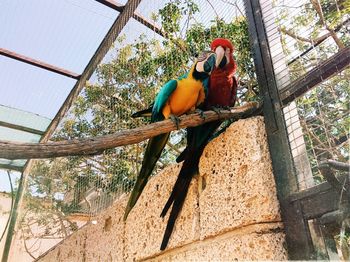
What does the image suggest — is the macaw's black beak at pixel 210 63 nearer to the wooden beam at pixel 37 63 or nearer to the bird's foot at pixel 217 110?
the bird's foot at pixel 217 110

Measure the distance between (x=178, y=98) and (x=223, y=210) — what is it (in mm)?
587

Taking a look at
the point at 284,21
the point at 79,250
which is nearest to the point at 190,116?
the point at 284,21

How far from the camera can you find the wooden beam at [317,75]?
108cm

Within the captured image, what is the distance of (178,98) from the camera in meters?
1.62

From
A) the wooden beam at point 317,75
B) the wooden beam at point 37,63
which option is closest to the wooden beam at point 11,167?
the wooden beam at point 37,63

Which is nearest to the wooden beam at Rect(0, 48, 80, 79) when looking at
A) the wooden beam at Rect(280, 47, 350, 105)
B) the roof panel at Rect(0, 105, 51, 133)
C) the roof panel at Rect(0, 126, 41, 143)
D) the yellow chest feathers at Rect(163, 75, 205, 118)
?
the roof panel at Rect(0, 105, 51, 133)

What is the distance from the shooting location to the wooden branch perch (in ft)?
3.76

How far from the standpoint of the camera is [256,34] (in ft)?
4.80

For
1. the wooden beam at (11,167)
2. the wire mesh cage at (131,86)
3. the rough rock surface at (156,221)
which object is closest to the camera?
the rough rock surface at (156,221)

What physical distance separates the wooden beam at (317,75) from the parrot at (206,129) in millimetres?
332

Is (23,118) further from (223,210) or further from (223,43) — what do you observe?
(223,210)

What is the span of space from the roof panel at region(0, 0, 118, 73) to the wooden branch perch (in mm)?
1542

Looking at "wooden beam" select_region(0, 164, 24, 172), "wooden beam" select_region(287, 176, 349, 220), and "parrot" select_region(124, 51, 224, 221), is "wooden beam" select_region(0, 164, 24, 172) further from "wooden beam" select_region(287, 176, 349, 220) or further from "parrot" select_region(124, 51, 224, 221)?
"wooden beam" select_region(287, 176, 349, 220)

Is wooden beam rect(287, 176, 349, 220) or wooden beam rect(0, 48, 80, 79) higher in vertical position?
wooden beam rect(0, 48, 80, 79)
